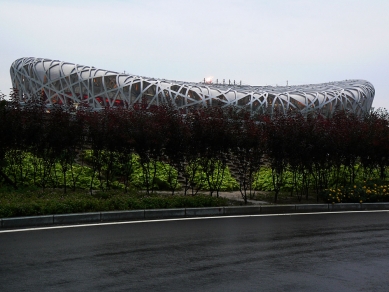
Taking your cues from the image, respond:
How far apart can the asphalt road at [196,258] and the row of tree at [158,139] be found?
5123mm

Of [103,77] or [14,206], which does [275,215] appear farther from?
[103,77]

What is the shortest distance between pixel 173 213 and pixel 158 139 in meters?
3.37

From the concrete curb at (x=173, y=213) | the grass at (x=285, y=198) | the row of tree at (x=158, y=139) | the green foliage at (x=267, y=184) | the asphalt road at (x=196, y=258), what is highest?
the row of tree at (x=158, y=139)

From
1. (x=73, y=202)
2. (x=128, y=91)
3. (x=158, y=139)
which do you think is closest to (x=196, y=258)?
(x=73, y=202)

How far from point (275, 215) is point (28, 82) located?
166 feet

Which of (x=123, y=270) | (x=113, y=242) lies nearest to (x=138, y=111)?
(x=113, y=242)

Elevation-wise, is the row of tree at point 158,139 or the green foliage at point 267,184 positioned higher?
the row of tree at point 158,139

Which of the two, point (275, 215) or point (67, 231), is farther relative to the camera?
point (275, 215)

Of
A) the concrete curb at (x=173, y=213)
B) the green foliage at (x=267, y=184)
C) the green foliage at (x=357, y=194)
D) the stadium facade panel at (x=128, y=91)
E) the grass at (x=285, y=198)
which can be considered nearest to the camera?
the concrete curb at (x=173, y=213)

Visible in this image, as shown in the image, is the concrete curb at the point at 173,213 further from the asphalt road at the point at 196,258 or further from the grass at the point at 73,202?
the asphalt road at the point at 196,258

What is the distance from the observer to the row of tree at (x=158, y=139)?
15.3m

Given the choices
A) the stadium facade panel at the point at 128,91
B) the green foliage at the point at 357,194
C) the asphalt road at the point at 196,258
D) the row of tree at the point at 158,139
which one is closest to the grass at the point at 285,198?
the green foliage at the point at 357,194

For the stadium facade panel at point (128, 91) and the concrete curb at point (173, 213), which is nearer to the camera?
the concrete curb at point (173, 213)

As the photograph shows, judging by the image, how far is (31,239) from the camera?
9.09m
